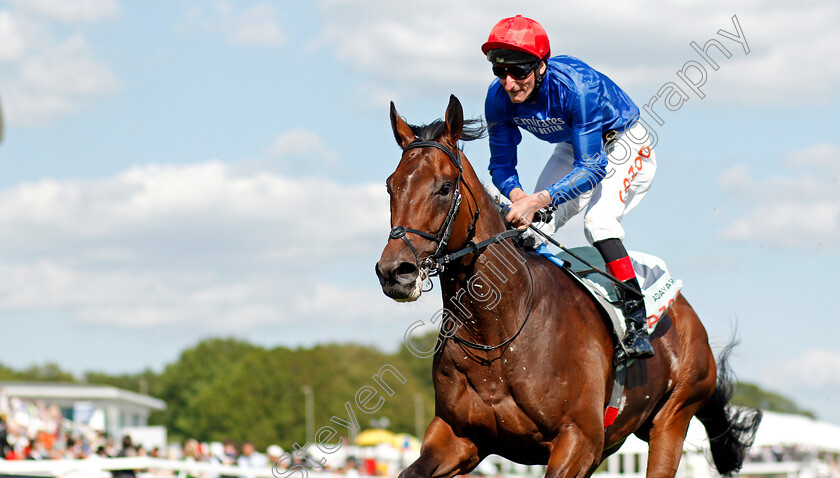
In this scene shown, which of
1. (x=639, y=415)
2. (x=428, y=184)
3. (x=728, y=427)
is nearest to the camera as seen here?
(x=428, y=184)

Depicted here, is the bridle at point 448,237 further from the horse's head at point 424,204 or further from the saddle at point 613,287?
the saddle at point 613,287

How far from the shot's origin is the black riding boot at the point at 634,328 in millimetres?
5348

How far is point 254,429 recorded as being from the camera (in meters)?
69.9

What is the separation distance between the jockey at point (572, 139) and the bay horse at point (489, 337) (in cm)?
35

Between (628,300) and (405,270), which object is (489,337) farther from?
(628,300)

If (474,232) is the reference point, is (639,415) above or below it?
below

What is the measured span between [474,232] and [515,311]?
50 cm

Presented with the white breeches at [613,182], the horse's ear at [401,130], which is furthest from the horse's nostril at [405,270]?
the white breeches at [613,182]

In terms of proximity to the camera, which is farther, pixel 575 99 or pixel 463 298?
pixel 575 99

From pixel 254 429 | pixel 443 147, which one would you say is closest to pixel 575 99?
pixel 443 147

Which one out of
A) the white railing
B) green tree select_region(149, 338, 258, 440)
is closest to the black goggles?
the white railing

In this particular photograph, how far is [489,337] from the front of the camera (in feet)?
15.7

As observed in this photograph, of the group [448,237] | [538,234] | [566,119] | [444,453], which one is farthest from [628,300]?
[448,237]

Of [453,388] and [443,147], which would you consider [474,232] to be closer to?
[443,147]
